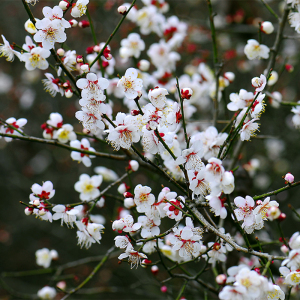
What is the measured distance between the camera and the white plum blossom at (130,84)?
58.8 inches

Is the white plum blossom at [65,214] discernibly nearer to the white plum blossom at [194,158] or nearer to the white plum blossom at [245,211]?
the white plum blossom at [194,158]

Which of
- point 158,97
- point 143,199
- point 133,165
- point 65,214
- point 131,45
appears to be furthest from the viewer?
point 131,45

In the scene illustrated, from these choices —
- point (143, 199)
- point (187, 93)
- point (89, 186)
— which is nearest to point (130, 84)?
point (187, 93)

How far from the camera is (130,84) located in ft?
5.00

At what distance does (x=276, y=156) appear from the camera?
4.80 m

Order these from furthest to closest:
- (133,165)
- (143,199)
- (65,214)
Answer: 1. (133,165)
2. (65,214)
3. (143,199)

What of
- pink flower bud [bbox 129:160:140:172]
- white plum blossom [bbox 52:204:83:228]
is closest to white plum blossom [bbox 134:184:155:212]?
white plum blossom [bbox 52:204:83:228]

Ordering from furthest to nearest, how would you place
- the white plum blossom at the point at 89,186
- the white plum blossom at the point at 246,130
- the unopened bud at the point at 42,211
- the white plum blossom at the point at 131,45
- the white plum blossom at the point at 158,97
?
the white plum blossom at the point at 131,45
the white plum blossom at the point at 89,186
the unopened bud at the point at 42,211
the white plum blossom at the point at 246,130
the white plum blossom at the point at 158,97

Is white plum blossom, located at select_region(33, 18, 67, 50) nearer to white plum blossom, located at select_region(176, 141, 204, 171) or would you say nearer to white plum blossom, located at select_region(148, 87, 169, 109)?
white plum blossom, located at select_region(148, 87, 169, 109)

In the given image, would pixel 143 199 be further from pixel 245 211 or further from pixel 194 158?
pixel 245 211

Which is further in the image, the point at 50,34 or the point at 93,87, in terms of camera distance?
the point at 50,34

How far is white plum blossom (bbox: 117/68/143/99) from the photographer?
1.49 metres

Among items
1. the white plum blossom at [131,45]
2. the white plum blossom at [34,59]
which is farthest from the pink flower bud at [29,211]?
the white plum blossom at [131,45]

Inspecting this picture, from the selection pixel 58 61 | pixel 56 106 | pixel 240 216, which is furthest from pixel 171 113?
pixel 56 106
